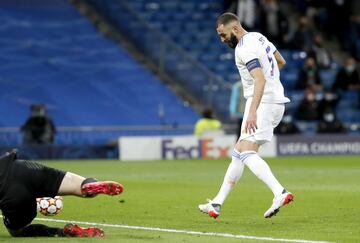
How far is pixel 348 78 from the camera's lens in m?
34.2

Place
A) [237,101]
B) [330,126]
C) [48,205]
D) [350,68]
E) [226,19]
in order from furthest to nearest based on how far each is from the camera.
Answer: [350,68]
[330,126]
[237,101]
[226,19]
[48,205]

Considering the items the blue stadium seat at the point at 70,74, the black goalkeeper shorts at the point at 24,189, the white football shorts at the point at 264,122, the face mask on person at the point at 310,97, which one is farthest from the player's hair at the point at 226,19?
the face mask on person at the point at 310,97

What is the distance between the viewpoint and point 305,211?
13039 millimetres

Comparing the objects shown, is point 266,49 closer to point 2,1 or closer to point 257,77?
point 257,77

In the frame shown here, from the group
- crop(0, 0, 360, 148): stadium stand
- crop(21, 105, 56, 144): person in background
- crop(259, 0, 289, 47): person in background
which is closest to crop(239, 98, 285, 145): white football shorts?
crop(21, 105, 56, 144): person in background

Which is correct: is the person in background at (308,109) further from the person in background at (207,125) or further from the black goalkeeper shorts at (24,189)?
the black goalkeeper shorts at (24,189)

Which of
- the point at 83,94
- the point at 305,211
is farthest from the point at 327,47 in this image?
the point at 305,211

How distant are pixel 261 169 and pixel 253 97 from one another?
80 cm

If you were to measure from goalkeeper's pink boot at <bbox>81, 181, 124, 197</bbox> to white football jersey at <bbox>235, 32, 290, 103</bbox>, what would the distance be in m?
2.58

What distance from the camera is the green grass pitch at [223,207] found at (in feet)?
34.3

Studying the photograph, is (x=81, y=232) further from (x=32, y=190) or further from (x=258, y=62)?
(x=258, y=62)

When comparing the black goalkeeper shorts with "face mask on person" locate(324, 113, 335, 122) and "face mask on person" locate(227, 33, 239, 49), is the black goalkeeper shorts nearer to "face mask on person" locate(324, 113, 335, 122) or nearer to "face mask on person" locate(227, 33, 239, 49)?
"face mask on person" locate(227, 33, 239, 49)

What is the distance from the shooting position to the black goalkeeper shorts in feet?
32.7

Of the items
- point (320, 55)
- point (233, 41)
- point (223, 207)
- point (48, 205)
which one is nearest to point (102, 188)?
point (48, 205)
